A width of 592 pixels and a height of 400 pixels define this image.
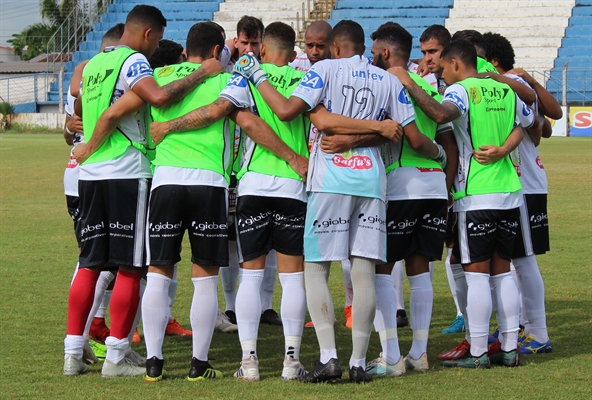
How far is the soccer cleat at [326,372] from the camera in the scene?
5379 millimetres

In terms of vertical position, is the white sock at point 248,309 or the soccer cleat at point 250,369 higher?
the white sock at point 248,309

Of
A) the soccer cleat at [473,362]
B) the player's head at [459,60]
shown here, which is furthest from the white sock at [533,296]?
the player's head at [459,60]

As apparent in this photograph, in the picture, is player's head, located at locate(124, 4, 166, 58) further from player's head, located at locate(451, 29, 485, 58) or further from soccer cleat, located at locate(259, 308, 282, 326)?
soccer cleat, located at locate(259, 308, 282, 326)

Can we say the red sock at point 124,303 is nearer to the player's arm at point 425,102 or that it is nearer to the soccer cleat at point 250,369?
the soccer cleat at point 250,369

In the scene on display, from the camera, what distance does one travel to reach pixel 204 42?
221 inches

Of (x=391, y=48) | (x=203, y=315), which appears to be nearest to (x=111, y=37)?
(x=391, y=48)

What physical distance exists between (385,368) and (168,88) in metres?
2.28

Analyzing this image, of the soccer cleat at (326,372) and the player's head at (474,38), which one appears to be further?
the player's head at (474,38)

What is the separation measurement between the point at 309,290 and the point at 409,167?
108 cm

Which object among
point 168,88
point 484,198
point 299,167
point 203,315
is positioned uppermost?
point 168,88

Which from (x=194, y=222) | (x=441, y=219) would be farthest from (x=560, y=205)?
(x=194, y=222)

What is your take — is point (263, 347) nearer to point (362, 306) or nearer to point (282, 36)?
point (362, 306)

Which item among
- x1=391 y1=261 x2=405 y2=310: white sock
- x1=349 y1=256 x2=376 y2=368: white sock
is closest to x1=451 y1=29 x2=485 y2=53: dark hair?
x1=391 y1=261 x2=405 y2=310: white sock

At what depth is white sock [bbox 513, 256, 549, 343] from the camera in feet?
21.1
